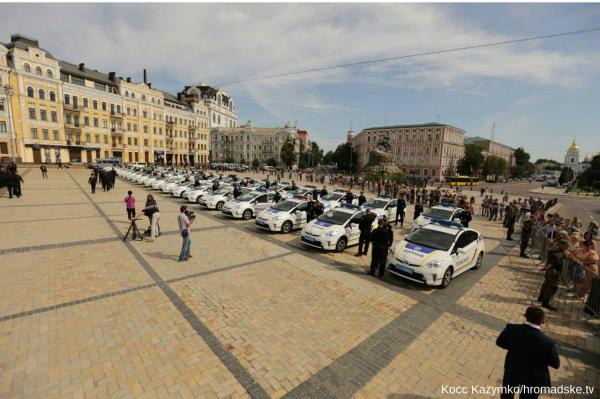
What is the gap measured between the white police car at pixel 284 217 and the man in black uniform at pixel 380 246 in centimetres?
550

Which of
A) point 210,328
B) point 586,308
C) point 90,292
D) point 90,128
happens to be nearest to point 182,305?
point 210,328

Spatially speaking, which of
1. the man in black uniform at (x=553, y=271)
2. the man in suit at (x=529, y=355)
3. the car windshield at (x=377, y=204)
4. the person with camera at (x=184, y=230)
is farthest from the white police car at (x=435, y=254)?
the car windshield at (x=377, y=204)

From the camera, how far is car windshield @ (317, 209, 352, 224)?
11829 millimetres

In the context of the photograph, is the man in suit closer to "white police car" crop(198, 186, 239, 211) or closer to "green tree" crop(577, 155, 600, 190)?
"white police car" crop(198, 186, 239, 211)

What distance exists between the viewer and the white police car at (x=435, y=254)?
8.12 meters

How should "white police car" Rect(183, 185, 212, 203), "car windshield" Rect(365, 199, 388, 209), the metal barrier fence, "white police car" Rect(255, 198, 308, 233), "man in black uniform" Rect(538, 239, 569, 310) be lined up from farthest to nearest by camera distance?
1. "white police car" Rect(183, 185, 212, 203)
2. "car windshield" Rect(365, 199, 388, 209)
3. "white police car" Rect(255, 198, 308, 233)
4. "man in black uniform" Rect(538, 239, 569, 310)
5. the metal barrier fence

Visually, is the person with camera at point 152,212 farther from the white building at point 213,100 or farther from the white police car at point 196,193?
the white building at point 213,100

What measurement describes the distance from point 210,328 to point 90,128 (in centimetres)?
6992

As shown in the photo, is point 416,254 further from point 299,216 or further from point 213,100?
A: point 213,100

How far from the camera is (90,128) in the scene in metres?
59.5

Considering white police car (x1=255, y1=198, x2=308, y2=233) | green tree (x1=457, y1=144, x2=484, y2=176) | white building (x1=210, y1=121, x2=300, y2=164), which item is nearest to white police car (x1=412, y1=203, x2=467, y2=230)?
white police car (x1=255, y1=198, x2=308, y2=233)

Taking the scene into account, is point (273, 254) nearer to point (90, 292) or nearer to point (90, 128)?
point (90, 292)

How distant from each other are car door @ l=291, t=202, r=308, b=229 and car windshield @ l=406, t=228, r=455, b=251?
6.05 meters

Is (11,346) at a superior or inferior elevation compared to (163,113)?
inferior
